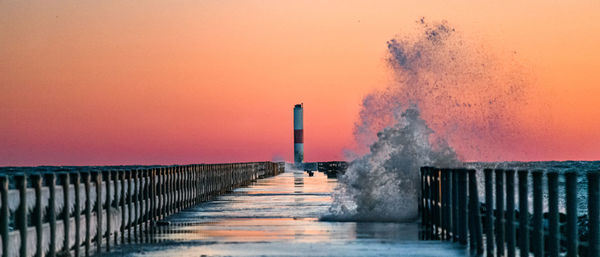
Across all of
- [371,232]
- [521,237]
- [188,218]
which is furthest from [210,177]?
[521,237]

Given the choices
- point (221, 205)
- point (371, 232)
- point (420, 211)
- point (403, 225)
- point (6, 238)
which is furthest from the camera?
point (221, 205)

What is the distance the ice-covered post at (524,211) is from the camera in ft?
36.8

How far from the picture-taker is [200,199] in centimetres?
3064

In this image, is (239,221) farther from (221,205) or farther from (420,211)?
(221,205)

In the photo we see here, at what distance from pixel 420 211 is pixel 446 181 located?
4.60 metres

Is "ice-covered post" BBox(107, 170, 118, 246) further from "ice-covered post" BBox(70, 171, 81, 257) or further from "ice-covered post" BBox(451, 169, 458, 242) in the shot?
"ice-covered post" BBox(451, 169, 458, 242)

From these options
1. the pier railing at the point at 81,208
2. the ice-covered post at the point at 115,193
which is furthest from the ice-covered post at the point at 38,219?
the ice-covered post at the point at 115,193

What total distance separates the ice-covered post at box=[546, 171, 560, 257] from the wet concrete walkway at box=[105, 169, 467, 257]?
311cm

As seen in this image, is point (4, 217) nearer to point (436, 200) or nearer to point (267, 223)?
point (436, 200)

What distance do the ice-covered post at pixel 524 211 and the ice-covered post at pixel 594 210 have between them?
4.41 ft

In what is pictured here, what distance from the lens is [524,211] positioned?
11438 mm

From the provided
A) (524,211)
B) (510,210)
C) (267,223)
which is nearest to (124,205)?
(267,223)

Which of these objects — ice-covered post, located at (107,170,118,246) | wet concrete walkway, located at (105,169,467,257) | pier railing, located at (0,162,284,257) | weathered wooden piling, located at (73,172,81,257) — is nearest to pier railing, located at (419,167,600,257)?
wet concrete walkway, located at (105,169,467,257)

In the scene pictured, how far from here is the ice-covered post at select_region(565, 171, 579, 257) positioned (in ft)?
32.7
